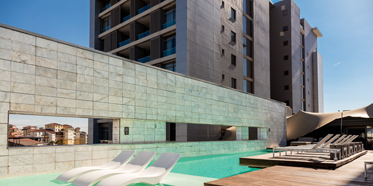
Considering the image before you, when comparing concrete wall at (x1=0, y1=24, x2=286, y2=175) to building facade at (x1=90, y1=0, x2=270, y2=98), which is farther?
building facade at (x1=90, y1=0, x2=270, y2=98)

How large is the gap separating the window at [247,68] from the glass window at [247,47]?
84 centimetres

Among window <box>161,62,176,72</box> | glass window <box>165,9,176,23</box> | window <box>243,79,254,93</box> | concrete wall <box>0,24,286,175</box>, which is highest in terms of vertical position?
glass window <box>165,9,176,23</box>

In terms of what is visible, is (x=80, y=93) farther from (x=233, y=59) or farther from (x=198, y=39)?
(x=233, y=59)

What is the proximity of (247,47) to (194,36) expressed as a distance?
1024cm

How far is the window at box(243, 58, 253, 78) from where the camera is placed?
2912 cm

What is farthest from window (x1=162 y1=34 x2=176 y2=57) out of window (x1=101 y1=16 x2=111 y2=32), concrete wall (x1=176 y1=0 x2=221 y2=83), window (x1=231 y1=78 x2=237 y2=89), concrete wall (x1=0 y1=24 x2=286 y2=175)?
window (x1=101 y1=16 x2=111 y2=32)

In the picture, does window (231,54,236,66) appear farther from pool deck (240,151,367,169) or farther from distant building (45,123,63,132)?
distant building (45,123,63,132)

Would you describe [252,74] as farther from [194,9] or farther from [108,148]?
[108,148]

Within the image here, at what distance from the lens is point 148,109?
1280cm

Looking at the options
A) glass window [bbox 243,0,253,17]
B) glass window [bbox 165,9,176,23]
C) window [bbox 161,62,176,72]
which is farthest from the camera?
glass window [bbox 243,0,253,17]

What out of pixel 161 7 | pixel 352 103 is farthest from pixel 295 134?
pixel 352 103

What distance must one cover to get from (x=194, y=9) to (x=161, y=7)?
353 cm

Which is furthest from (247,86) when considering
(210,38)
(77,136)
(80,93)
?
(80,93)

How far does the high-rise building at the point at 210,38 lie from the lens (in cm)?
2194
